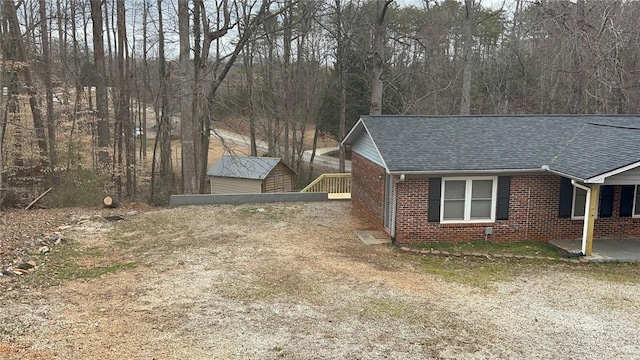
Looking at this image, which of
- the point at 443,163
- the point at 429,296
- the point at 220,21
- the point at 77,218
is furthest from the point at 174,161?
the point at 429,296

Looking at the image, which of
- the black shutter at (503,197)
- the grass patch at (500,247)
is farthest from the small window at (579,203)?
the black shutter at (503,197)

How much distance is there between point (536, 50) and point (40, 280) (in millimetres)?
28878

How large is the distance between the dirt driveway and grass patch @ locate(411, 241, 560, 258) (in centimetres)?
83

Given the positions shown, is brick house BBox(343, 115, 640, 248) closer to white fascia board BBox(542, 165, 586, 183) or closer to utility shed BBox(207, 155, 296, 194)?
white fascia board BBox(542, 165, 586, 183)

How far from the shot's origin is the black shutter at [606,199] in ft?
41.5

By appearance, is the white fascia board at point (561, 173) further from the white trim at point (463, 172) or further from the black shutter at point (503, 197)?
the black shutter at point (503, 197)

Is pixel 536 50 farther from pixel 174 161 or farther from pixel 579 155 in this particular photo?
pixel 174 161

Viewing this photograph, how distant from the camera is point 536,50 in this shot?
2983 centimetres

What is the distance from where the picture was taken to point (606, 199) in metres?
12.7

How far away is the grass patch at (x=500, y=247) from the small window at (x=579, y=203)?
1140 mm

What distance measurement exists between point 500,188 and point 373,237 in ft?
11.0

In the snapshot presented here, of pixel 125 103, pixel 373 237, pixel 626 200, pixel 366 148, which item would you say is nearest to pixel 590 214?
pixel 626 200

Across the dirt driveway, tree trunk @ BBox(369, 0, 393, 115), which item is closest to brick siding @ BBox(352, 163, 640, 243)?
the dirt driveway

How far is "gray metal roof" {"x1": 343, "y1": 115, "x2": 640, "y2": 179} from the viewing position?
11.8 m
